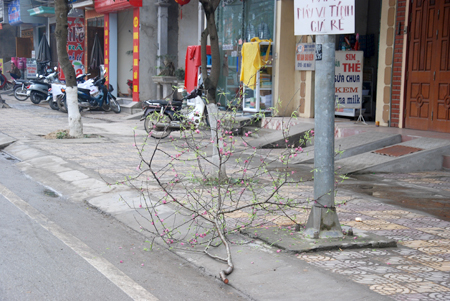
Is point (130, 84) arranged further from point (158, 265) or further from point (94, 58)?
point (158, 265)

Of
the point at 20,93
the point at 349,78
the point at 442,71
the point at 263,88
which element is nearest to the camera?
the point at 442,71

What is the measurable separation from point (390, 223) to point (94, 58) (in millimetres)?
20142

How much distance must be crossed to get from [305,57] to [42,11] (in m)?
17.9

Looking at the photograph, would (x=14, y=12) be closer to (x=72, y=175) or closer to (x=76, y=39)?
(x=76, y=39)

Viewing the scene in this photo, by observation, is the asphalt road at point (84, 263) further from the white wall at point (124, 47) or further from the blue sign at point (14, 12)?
the blue sign at point (14, 12)

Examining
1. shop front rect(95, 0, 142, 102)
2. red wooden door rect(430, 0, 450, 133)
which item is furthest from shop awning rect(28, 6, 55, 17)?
red wooden door rect(430, 0, 450, 133)

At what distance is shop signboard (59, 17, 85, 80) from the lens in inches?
952

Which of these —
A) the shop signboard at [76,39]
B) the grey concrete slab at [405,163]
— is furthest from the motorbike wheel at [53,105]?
the grey concrete slab at [405,163]

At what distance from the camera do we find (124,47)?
22516 mm

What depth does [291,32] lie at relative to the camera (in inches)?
573

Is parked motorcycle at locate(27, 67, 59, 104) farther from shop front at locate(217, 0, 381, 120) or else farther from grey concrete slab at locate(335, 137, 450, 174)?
grey concrete slab at locate(335, 137, 450, 174)

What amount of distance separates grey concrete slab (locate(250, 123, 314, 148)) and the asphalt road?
6137 millimetres

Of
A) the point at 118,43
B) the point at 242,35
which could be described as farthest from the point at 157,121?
the point at 118,43

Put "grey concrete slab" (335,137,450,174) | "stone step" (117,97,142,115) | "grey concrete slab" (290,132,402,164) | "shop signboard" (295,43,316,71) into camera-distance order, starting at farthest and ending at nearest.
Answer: "stone step" (117,97,142,115) → "shop signboard" (295,43,316,71) → "grey concrete slab" (290,132,402,164) → "grey concrete slab" (335,137,450,174)
